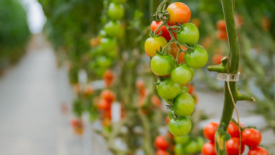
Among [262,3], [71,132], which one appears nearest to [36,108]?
[71,132]

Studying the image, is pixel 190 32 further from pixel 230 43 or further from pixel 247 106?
pixel 247 106

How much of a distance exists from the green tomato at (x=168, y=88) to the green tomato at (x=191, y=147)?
1.71ft

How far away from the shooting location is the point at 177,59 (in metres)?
0.41

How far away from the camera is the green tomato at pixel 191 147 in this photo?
0.88m

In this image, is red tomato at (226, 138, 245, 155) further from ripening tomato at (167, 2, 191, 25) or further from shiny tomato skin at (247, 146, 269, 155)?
ripening tomato at (167, 2, 191, 25)

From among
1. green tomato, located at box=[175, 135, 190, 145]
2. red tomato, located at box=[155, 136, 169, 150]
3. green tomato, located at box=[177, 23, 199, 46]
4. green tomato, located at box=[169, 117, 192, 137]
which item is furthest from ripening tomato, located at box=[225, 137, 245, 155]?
red tomato, located at box=[155, 136, 169, 150]

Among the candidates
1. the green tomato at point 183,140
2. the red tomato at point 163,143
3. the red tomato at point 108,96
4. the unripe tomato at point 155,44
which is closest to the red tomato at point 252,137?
the unripe tomato at point 155,44

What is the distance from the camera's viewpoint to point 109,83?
1.80 m

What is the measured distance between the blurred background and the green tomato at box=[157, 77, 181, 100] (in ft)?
1.09

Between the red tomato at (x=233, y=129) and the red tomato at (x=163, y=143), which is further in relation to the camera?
the red tomato at (x=163, y=143)

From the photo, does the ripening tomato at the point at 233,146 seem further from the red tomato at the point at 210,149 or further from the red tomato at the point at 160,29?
the red tomato at the point at 160,29

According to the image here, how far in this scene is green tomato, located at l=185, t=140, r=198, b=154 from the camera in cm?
88

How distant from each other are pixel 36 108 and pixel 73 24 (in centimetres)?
402

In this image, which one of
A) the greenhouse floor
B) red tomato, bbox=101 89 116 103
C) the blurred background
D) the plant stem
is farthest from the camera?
the greenhouse floor
